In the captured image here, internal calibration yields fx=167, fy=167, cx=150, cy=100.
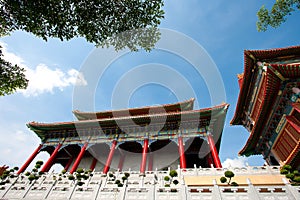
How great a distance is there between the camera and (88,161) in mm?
18062

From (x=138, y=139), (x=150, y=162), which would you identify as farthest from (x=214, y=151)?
(x=138, y=139)

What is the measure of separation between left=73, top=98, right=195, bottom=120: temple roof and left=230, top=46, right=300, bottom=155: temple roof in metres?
5.17

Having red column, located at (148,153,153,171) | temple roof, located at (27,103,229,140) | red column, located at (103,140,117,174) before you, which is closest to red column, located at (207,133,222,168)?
temple roof, located at (27,103,229,140)

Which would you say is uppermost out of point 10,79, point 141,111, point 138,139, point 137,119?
point 141,111

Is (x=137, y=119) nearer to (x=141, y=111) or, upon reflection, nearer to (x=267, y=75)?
(x=141, y=111)

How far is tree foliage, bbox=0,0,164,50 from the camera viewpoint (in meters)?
6.99

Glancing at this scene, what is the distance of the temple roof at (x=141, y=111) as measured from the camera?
769 inches

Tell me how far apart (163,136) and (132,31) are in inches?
382

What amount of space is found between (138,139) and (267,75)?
10.9 metres

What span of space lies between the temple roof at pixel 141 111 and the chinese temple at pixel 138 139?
12.9 feet

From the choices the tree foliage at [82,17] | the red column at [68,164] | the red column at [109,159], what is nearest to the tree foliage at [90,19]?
the tree foliage at [82,17]

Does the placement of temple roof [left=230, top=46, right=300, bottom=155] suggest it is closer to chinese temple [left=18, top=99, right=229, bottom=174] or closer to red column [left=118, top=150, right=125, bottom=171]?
chinese temple [left=18, top=99, right=229, bottom=174]

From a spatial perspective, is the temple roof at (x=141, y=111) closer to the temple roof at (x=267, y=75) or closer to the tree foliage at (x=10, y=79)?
the temple roof at (x=267, y=75)

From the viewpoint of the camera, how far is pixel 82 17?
7418mm
